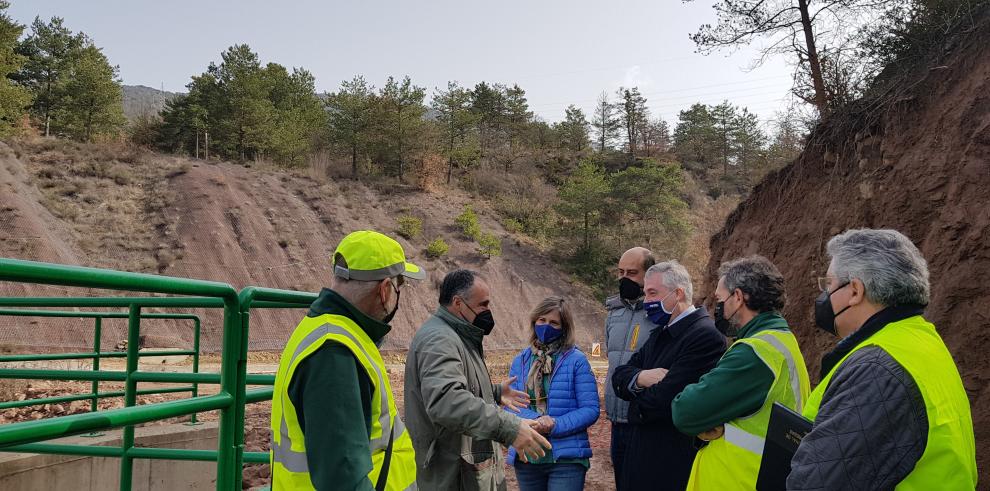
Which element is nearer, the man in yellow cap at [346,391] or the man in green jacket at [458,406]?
the man in yellow cap at [346,391]

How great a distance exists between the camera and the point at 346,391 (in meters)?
1.84

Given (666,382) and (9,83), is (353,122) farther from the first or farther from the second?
(666,382)

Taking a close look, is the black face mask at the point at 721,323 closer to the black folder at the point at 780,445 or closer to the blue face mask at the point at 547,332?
the blue face mask at the point at 547,332

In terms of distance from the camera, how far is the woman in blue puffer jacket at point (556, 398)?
3891mm

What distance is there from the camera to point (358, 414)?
72.6 inches

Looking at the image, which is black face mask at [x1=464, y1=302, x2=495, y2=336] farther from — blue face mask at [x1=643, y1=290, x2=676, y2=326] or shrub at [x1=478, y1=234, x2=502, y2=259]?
shrub at [x1=478, y1=234, x2=502, y2=259]

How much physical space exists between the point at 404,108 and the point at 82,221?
20061 millimetres

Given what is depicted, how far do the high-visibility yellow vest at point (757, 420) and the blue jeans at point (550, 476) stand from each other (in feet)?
3.63

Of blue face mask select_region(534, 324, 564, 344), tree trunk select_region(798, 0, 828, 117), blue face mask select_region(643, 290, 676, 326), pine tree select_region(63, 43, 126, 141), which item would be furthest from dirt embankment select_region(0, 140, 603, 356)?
blue face mask select_region(643, 290, 676, 326)

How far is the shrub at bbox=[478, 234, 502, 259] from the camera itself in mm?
37656

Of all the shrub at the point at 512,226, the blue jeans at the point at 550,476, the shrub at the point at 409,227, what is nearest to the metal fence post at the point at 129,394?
the blue jeans at the point at 550,476

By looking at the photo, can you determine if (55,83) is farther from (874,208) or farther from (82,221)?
(874,208)

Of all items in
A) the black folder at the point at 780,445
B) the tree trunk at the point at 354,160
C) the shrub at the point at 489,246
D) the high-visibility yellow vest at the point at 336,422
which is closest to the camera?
the high-visibility yellow vest at the point at 336,422

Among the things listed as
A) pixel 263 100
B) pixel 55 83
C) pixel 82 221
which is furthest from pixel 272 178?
pixel 55 83
